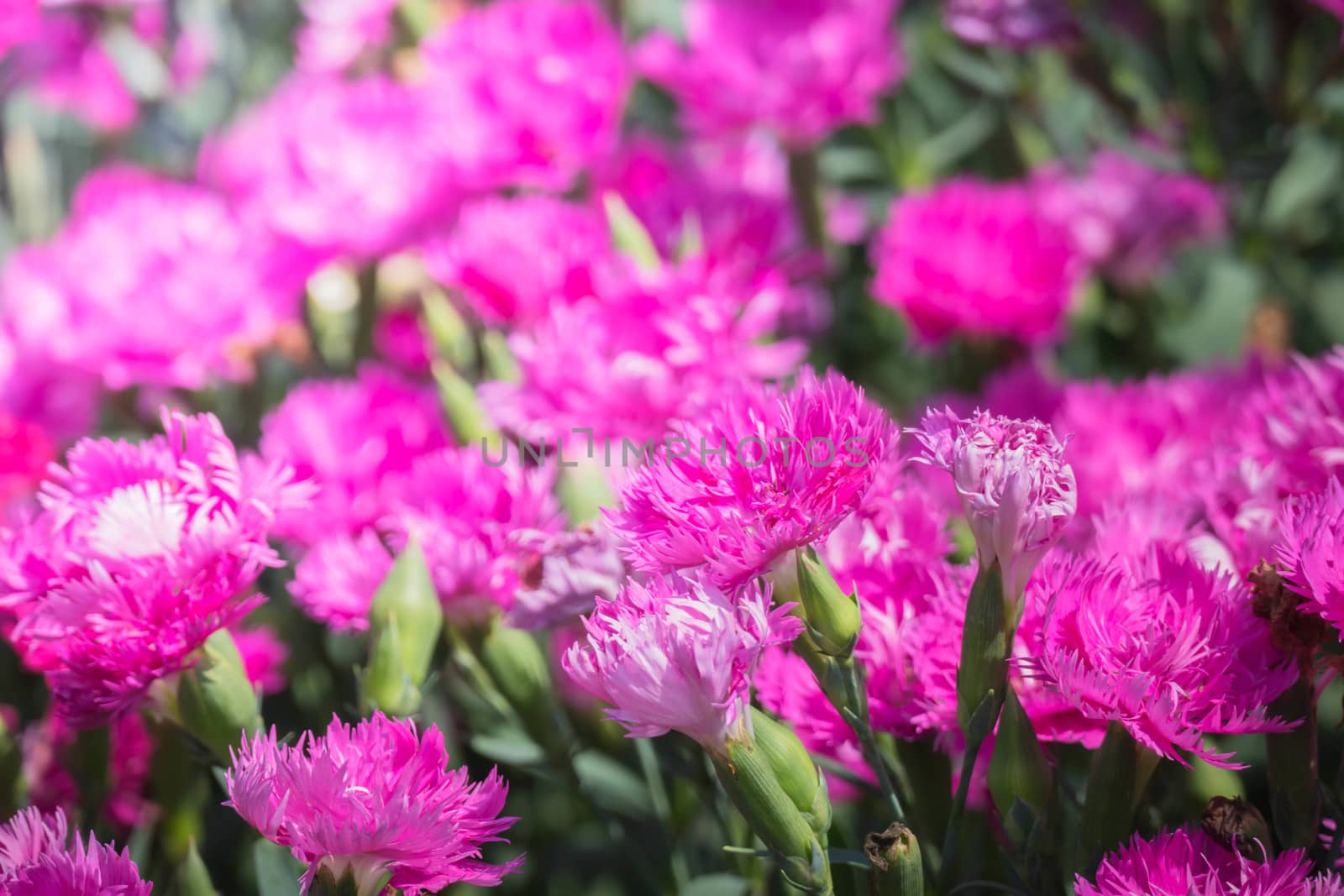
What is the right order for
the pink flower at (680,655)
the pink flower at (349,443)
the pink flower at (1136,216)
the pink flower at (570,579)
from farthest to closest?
the pink flower at (1136,216)
the pink flower at (349,443)
the pink flower at (570,579)
the pink flower at (680,655)

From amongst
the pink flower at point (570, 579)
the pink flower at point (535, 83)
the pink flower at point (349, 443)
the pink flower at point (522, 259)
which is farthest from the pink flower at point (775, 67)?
the pink flower at point (570, 579)

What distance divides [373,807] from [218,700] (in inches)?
4.6

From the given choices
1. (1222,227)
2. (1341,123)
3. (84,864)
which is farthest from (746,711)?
(1222,227)

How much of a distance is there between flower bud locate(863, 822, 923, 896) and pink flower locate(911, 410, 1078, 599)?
0.29 ft

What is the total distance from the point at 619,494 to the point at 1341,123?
0.64 metres

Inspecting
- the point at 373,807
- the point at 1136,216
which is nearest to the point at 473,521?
the point at 373,807

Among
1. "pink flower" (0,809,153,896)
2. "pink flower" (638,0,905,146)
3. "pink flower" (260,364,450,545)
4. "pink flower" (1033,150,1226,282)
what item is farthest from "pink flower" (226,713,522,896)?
"pink flower" (1033,150,1226,282)

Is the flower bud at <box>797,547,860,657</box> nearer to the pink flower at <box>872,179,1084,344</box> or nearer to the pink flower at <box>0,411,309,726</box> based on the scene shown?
the pink flower at <box>0,411,309,726</box>

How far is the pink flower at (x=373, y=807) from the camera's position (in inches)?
13.7

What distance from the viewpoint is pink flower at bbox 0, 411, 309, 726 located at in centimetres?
41

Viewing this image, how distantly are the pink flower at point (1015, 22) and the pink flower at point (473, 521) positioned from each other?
0.46 metres

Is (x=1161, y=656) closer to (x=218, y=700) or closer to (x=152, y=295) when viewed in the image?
(x=218, y=700)

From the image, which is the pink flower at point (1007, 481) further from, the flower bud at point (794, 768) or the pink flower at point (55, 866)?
the pink flower at point (55, 866)

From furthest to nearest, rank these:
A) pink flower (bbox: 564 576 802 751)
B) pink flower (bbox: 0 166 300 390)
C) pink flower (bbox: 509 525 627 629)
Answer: pink flower (bbox: 0 166 300 390)
pink flower (bbox: 509 525 627 629)
pink flower (bbox: 564 576 802 751)
